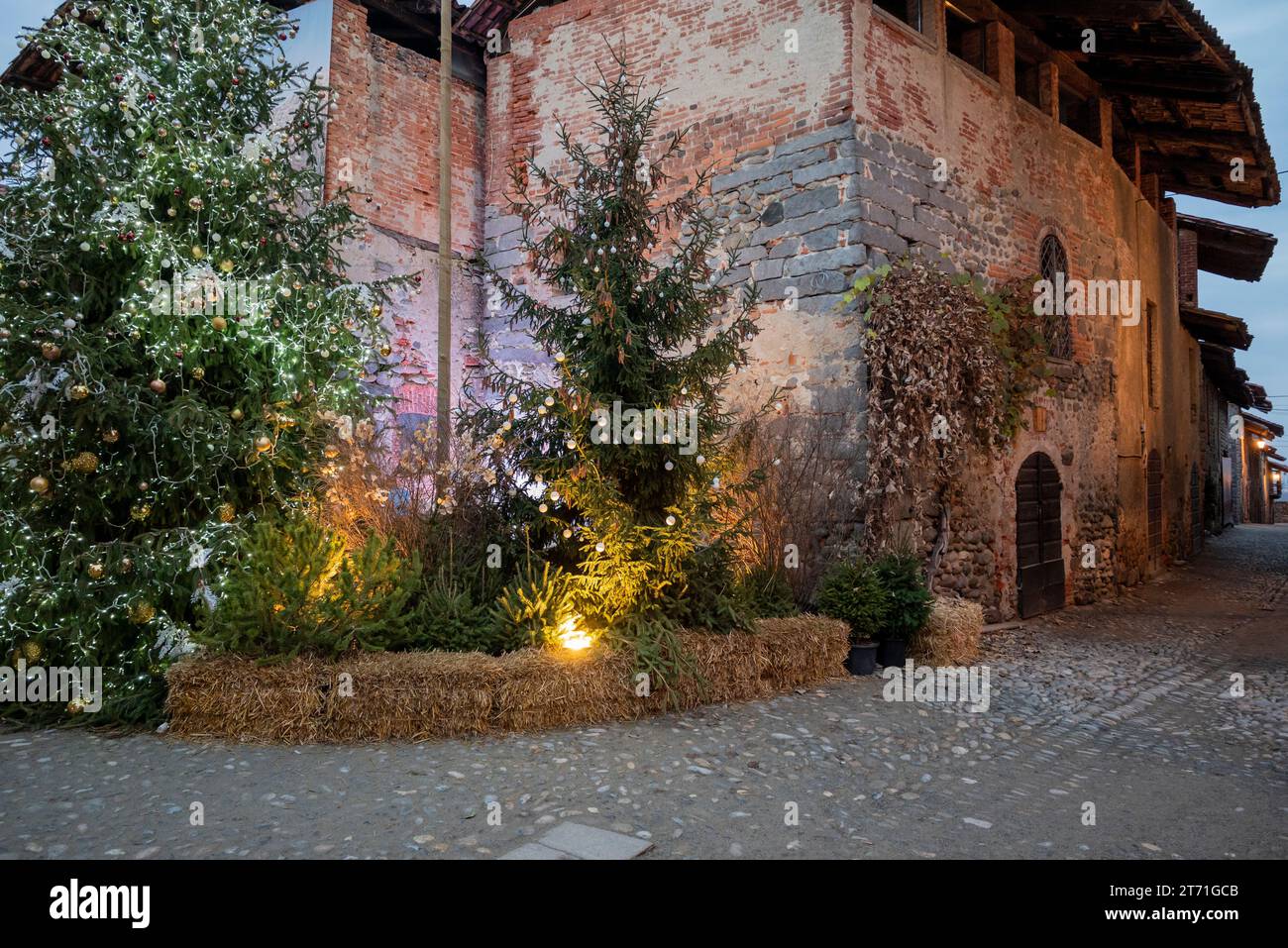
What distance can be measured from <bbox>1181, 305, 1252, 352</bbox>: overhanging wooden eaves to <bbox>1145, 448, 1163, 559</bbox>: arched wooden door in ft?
11.5

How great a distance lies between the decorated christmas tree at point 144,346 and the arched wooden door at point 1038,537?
7457 millimetres

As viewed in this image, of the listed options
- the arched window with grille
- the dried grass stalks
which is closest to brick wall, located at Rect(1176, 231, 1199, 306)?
the arched window with grille

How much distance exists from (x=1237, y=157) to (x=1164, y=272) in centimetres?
249

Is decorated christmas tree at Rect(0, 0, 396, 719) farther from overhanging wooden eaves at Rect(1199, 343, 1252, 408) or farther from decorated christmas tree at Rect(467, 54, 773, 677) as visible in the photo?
overhanging wooden eaves at Rect(1199, 343, 1252, 408)

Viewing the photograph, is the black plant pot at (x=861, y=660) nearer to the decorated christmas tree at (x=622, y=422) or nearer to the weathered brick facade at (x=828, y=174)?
the decorated christmas tree at (x=622, y=422)

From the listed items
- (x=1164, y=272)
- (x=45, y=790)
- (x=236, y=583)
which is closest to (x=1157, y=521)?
(x=1164, y=272)

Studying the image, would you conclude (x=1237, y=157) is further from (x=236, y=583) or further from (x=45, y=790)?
(x=45, y=790)

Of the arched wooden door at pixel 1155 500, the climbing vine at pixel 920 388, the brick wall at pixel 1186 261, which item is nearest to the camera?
the climbing vine at pixel 920 388

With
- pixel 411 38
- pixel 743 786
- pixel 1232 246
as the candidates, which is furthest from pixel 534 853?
pixel 1232 246

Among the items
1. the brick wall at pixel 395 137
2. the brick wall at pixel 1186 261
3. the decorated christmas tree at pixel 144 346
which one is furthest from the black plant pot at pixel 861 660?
the brick wall at pixel 1186 261

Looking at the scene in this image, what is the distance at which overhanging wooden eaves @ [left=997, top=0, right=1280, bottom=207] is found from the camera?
9703 mm

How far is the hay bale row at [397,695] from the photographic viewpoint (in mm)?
4703

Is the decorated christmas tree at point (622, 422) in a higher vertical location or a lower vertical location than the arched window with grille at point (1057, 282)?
lower
